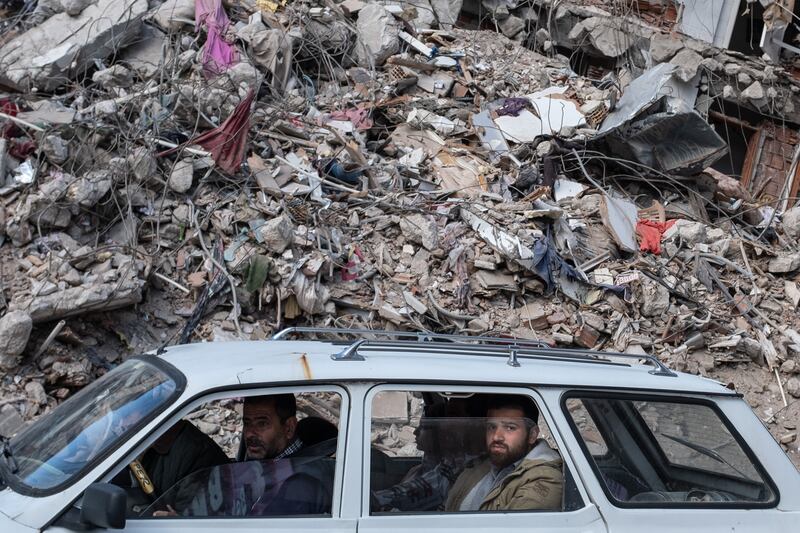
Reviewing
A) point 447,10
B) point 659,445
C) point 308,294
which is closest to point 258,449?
point 659,445

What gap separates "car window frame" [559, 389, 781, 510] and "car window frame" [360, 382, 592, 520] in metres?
0.07

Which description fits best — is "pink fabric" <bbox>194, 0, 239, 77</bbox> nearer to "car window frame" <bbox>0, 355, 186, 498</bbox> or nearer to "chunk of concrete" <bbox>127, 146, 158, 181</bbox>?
"chunk of concrete" <bbox>127, 146, 158, 181</bbox>

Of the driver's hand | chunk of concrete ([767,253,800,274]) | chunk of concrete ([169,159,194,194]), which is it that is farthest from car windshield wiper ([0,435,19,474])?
chunk of concrete ([767,253,800,274])

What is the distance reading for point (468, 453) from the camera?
3.12 meters

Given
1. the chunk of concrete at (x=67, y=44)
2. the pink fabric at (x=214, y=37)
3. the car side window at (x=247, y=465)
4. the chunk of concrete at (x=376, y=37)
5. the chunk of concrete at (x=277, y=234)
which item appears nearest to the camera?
the car side window at (x=247, y=465)

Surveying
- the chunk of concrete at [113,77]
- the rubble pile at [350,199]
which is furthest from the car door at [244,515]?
the chunk of concrete at [113,77]

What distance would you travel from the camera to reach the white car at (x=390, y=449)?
2.70 meters

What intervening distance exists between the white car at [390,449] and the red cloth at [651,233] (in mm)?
5845

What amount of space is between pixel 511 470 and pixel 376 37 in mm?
9346

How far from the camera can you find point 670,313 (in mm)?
8445

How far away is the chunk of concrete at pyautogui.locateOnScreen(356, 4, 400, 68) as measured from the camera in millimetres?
11477

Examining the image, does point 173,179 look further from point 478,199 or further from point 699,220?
point 699,220

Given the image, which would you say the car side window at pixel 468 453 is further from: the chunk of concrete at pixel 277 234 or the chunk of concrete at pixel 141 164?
the chunk of concrete at pixel 141 164

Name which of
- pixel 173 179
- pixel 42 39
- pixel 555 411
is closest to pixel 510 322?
pixel 173 179
